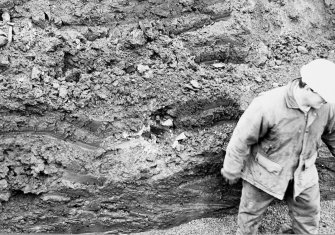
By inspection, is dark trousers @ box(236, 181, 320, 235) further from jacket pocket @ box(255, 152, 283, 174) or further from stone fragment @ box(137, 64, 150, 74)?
stone fragment @ box(137, 64, 150, 74)

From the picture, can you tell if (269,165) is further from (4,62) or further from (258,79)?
(4,62)

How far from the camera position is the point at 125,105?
3.75 meters

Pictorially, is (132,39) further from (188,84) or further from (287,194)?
(287,194)

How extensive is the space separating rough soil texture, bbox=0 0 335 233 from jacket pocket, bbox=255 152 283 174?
1.87 ft

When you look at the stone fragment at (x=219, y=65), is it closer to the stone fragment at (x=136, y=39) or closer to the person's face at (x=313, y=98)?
the stone fragment at (x=136, y=39)

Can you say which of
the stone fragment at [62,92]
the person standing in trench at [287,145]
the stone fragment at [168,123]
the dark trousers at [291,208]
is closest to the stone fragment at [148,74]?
the stone fragment at [168,123]

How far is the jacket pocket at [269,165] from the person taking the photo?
10.1ft

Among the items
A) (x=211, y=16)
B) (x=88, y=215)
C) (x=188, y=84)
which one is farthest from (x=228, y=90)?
(x=88, y=215)

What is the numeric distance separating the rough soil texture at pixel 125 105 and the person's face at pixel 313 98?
1.05m

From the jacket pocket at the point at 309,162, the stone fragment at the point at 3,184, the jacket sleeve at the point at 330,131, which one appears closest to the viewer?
the jacket sleeve at the point at 330,131

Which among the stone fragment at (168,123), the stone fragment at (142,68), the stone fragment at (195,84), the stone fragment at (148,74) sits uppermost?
the stone fragment at (142,68)

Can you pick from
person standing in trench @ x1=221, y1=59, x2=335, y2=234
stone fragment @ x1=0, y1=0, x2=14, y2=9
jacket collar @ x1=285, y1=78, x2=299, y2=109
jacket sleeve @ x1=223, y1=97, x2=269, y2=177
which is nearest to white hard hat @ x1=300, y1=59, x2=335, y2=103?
person standing in trench @ x1=221, y1=59, x2=335, y2=234

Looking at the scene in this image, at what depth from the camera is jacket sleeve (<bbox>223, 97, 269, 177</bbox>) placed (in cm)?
289

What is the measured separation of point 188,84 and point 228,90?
0.32m
